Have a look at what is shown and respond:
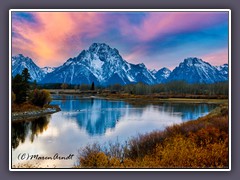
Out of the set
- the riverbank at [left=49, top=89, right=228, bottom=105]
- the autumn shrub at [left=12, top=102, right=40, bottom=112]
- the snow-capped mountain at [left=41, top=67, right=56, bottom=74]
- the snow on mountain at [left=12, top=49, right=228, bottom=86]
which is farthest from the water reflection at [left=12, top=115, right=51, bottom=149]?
the snow-capped mountain at [left=41, top=67, right=56, bottom=74]

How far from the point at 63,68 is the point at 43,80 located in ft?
1.54

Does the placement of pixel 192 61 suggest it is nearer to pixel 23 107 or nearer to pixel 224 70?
pixel 224 70

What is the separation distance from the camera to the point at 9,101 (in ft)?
19.7

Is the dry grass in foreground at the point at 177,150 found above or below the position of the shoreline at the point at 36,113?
below

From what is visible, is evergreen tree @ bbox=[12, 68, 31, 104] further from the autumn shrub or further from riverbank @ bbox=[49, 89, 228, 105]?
riverbank @ bbox=[49, 89, 228, 105]

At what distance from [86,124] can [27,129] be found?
1260 millimetres

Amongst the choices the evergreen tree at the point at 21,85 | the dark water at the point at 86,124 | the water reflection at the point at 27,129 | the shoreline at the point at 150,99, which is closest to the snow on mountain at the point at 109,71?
the evergreen tree at the point at 21,85

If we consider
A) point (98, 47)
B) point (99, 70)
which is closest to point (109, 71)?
point (99, 70)

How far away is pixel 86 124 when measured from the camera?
277 inches

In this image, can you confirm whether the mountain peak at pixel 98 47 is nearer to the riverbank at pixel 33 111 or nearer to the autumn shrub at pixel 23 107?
the riverbank at pixel 33 111

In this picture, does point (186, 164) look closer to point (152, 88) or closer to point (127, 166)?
point (127, 166)

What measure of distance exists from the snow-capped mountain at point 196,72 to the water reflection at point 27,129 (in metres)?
2.72

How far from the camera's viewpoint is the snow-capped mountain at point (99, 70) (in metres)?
6.61

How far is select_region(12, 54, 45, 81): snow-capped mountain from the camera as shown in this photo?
612 cm
